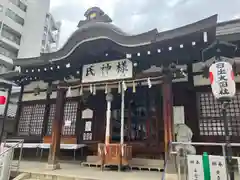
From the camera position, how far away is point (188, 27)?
5324 mm

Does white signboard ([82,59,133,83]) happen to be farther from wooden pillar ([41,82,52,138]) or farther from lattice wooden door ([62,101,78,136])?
wooden pillar ([41,82,52,138])

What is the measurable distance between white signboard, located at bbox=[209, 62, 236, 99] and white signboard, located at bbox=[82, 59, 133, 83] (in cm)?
264

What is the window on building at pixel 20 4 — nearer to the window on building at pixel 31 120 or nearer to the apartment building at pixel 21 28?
the apartment building at pixel 21 28

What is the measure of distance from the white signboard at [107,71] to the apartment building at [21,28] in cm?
2139

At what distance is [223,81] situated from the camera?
14.5ft

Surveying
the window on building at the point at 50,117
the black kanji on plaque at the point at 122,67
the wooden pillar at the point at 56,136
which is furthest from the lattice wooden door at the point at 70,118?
the black kanji on plaque at the point at 122,67

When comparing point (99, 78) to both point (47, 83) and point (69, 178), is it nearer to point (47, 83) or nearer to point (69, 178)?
point (69, 178)

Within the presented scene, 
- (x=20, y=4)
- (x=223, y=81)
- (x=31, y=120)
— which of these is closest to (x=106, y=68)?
(x=223, y=81)

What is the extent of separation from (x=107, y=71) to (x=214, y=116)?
13.1ft

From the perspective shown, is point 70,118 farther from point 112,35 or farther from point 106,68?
point 112,35

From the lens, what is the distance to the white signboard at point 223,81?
171 inches

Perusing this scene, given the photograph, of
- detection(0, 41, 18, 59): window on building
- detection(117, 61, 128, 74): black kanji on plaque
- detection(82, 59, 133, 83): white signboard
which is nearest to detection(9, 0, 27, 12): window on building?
detection(0, 41, 18, 59): window on building

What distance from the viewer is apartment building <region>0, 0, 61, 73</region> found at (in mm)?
25734

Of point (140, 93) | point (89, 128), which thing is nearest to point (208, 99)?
point (140, 93)
